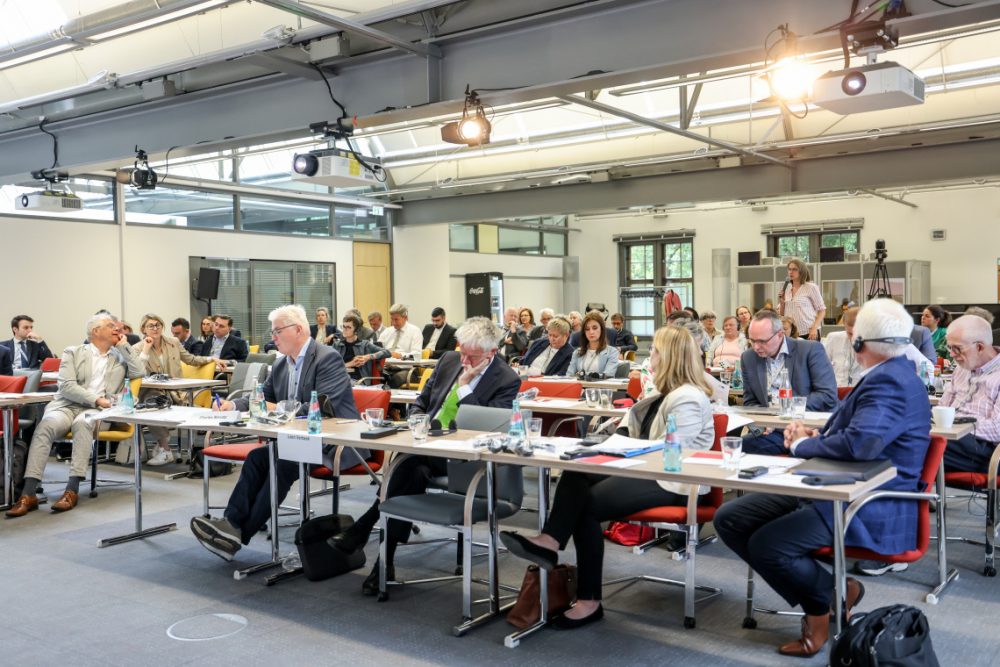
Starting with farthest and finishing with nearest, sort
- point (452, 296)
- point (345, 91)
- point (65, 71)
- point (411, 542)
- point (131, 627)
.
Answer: point (452, 296), point (65, 71), point (345, 91), point (411, 542), point (131, 627)

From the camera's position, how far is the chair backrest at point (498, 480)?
4.24m

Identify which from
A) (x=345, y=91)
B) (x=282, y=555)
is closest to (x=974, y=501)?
(x=282, y=555)

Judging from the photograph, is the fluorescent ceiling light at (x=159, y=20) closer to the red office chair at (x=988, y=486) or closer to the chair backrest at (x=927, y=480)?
the chair backrest at (x=927, y=480)

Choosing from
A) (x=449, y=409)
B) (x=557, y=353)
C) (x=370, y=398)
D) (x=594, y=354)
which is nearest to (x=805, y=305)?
(x=594, y=354)

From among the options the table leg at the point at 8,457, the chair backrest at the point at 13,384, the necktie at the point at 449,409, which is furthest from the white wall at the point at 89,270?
the necktie at the point at 449,409

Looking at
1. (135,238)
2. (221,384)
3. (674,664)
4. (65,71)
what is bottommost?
(674,664)

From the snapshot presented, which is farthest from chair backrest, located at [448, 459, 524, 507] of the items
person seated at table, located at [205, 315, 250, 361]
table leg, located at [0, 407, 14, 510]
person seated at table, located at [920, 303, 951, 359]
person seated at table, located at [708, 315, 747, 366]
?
person seated at table, located at [920, 303, 951, 359]

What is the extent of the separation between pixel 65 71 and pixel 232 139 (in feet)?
7.55

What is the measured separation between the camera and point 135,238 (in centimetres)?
1278

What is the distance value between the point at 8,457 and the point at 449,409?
3.71 metres

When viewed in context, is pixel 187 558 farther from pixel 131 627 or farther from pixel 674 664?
pixel 674 664

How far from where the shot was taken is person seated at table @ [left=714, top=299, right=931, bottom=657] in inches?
133

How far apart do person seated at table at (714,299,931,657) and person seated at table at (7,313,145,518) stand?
504 cm

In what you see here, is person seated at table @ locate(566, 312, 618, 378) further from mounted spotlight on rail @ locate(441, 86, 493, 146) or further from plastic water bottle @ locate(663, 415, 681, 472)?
plastic water bottle @ locate(663, 415, 681, 472)
